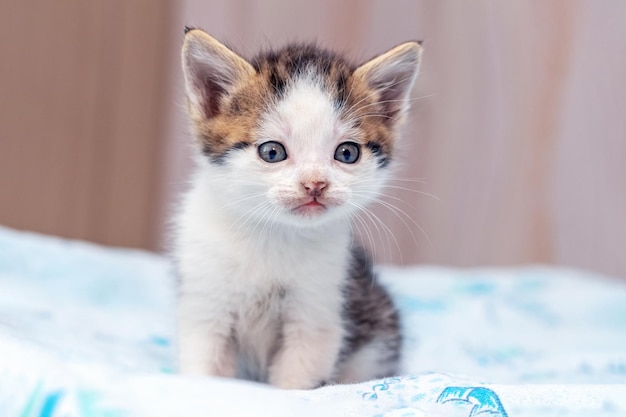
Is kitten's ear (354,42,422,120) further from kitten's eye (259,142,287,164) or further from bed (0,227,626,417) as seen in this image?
bed (0,227,626,417)

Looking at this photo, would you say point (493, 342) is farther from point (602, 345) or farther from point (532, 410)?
point (532, 410)

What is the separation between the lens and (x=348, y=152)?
5.17 ft

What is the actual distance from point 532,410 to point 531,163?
2.31 m

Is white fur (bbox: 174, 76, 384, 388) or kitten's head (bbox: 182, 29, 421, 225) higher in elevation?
kitten's head (bbox: 182, 29, 421, 225)

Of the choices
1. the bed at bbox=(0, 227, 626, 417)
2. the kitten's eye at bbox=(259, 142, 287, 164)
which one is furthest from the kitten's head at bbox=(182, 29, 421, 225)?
the bed at bbox=(0, 227, 626, 417)

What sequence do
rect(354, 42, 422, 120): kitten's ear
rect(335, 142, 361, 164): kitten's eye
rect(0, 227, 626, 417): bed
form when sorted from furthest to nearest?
rect(354, 42, 422, 120): kitten's ear < rect(335, 142, 361, 164): kitten's eye < rect(0, 227, 626, 417): bed

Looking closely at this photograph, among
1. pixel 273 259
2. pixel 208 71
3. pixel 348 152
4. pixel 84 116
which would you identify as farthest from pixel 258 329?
pixel 84 116

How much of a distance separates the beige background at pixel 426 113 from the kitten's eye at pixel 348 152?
1477mm

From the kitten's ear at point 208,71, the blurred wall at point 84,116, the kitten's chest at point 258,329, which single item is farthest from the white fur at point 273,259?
the blurred wall at point 84,116

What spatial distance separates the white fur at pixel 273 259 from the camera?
1512 millimetres

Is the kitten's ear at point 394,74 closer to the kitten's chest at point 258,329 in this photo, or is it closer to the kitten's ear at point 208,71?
the kitten's ear at point 208,71

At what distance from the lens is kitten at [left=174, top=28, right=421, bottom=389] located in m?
1.52

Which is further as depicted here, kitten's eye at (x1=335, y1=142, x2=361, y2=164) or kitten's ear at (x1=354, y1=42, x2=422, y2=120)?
kitten's ear at (x1=354, y1=42, x2=422, y2=120)

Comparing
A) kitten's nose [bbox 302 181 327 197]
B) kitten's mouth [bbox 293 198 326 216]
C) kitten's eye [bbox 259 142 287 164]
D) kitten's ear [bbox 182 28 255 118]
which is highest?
kitten's ear [bbox 182 28 255 118]
